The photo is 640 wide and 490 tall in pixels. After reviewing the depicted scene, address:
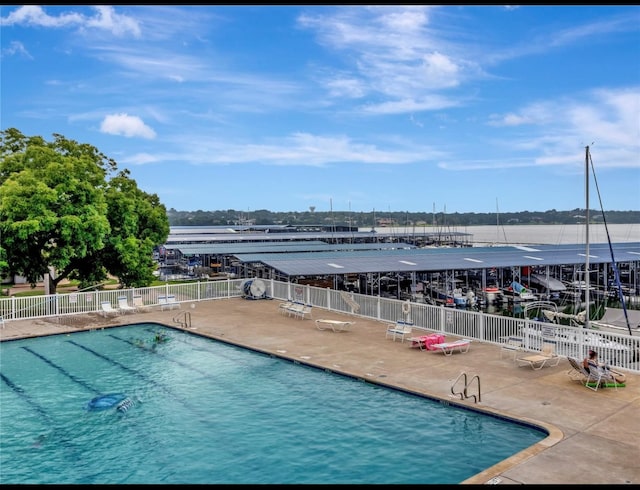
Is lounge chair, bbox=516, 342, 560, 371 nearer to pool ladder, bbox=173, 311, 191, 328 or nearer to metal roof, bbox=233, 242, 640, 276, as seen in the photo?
pool ladder, bbox=173, 311, 191, 328

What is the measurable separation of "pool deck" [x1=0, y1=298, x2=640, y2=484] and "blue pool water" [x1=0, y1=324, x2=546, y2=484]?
0.59 m

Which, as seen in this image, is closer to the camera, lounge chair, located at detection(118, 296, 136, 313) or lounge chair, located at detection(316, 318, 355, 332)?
lounge chair, located at detection(316, 318, 355, 332)

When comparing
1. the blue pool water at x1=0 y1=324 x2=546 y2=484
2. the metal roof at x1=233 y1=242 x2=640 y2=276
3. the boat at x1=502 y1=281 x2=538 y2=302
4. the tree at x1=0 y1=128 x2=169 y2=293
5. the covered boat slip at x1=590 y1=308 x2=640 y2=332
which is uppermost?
the tree at x1=0 y1=128 x2=169 y2=293

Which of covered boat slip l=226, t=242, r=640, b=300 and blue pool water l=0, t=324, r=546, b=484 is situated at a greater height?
covered boat slip l=226, t=242, r=640, b=300

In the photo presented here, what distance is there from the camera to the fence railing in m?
12.8

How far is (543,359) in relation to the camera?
1251 cm

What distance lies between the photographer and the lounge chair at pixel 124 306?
21.9 metres

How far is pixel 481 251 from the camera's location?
42.6 meters

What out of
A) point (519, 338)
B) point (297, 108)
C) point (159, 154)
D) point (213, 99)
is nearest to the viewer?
point (519, 338)

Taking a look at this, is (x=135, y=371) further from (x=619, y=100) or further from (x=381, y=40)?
(x=619, y=100)

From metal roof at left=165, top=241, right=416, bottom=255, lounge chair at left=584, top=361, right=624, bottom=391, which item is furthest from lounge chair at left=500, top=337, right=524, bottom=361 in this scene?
metal roof at left=165, top=241, right=416, bottom=255

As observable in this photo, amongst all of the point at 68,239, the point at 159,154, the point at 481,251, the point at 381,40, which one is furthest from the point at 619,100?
the point at 159,154

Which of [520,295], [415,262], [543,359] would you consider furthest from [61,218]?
[520,295]

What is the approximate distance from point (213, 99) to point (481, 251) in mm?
25132
